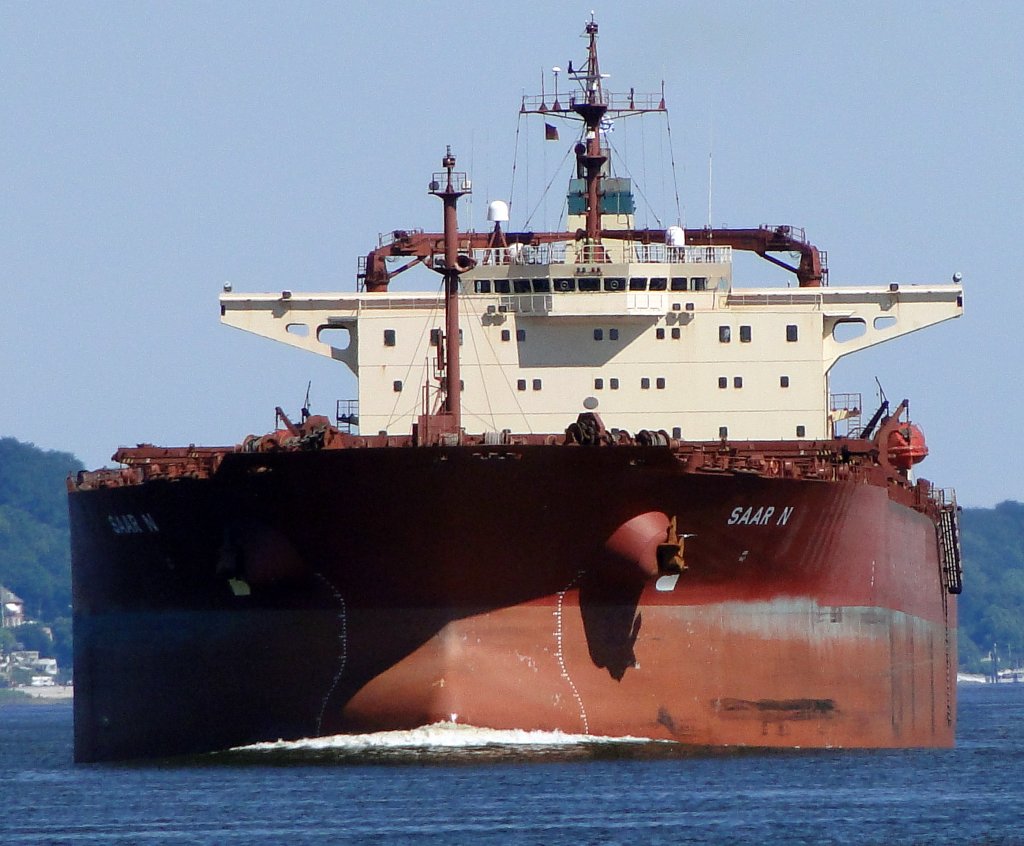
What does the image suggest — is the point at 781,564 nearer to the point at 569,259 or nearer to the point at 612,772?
the point at 612,772

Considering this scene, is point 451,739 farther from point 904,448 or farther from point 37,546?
point 37,546

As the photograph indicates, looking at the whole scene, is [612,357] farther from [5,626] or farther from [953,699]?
[5,626]

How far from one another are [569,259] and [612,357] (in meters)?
1.98

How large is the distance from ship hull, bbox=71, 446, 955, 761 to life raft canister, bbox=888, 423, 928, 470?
6595 mm

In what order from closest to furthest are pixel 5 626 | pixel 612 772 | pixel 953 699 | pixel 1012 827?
pixel 1012 827, pixel 612 772, pixel 953 699, pixel 5 626

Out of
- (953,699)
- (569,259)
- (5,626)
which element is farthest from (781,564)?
(5,626)

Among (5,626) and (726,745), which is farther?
(5,626)

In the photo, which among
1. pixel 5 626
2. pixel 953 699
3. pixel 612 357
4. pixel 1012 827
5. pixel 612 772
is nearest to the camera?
pixel 1012 827

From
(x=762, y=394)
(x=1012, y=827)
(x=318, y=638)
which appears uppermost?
(x=762, y=394)

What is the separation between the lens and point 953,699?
50219 mm

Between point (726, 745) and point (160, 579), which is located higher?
point (160, 579)

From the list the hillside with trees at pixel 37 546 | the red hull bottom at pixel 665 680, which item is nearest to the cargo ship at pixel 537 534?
the red hull bottom at pixel 665 680

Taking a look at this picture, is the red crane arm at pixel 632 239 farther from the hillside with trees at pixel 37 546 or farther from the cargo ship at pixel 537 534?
the hillside with trees at pixel 37 546

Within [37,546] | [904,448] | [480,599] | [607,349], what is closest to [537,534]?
[480,599]
